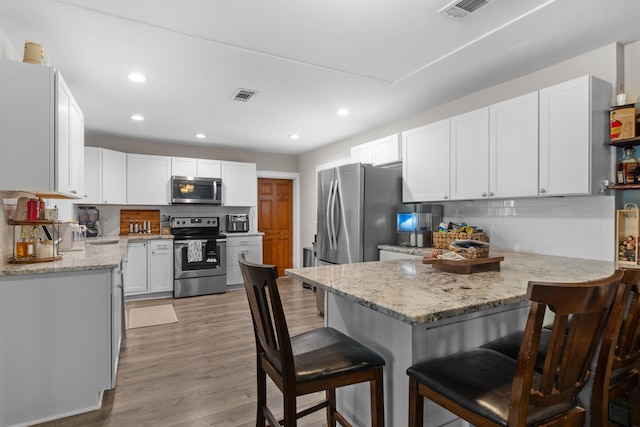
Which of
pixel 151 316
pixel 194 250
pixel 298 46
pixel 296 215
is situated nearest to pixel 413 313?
pixel 298 46

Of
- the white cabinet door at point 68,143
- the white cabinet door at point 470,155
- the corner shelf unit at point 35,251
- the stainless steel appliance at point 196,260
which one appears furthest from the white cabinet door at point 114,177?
the white cabinet door at point 470,155

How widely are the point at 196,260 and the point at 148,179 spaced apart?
148cm

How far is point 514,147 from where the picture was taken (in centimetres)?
282

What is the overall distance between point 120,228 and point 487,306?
5.63m

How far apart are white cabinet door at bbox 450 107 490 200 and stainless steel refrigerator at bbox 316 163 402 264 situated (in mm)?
811

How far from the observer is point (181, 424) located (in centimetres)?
201

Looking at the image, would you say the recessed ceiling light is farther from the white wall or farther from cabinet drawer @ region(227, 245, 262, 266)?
cabinet drawer @ region(227, 245, 262, 266)

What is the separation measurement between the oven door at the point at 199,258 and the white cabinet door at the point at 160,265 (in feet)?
0.33

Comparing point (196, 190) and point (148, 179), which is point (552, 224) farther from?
point (148, 179)

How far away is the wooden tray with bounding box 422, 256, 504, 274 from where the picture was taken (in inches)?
70.4

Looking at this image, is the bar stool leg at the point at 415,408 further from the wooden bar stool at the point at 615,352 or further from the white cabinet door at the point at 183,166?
the white cabinet door at the point at 183,166

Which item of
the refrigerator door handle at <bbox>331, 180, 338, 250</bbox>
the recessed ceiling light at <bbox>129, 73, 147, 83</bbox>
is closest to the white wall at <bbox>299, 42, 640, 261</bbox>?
the refrigerator door handle at <bbox>331, 180, 338, 250</bbox>

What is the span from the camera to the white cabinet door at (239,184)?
19.3ft

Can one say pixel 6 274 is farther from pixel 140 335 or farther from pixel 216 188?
pixel 216 188
